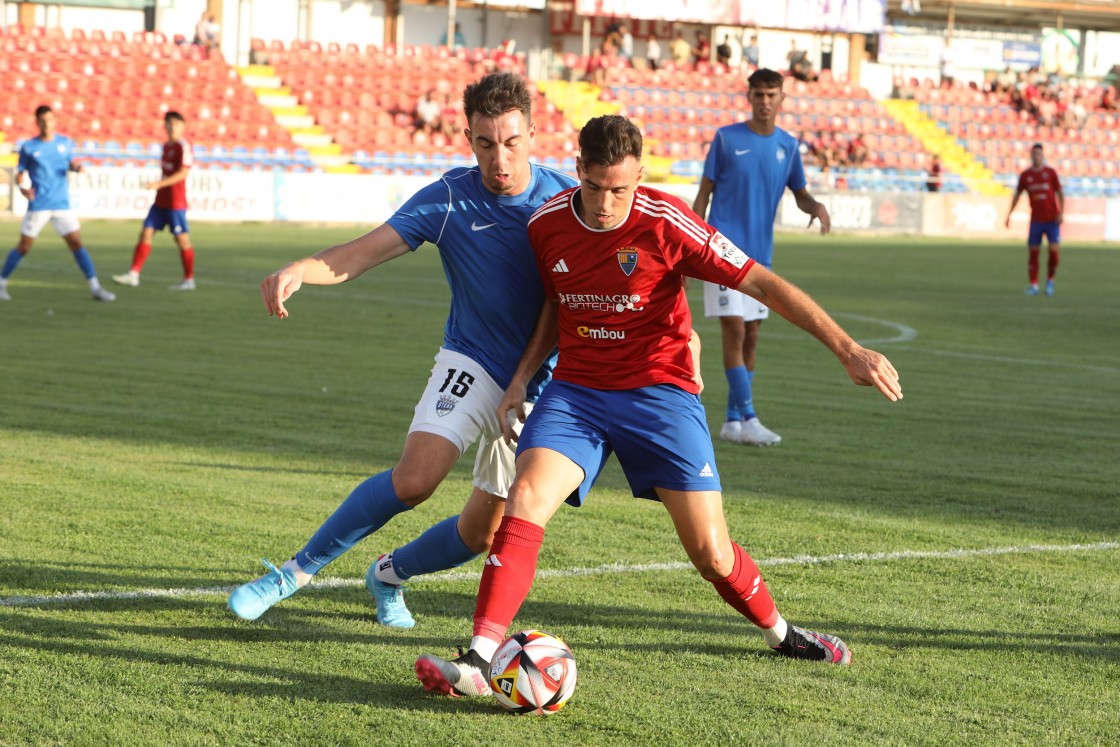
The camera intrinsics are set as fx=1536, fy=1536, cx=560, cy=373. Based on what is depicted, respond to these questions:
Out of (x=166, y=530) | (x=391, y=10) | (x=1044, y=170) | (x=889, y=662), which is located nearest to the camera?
(x=889, y=662)

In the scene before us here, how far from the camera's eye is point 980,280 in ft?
78.1

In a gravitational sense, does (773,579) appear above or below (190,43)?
below

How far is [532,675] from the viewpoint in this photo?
4039mm

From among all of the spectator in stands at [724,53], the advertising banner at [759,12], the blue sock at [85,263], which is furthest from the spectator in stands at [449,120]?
the blue sock at [85,263]

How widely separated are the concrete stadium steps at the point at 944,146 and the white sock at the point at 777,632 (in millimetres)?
41496

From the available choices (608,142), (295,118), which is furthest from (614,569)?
(295,118)

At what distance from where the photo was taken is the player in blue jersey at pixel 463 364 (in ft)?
15.6

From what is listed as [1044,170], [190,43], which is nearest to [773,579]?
[1044,170]

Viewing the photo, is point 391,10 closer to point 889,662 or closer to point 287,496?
point 287,496

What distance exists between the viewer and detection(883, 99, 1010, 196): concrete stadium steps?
4470 cm

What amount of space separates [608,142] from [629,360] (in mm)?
686

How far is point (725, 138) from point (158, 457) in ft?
12.8

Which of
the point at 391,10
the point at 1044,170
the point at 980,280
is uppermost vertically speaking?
the point at 391,10

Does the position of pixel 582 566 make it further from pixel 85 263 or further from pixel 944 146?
pixel 944 146
